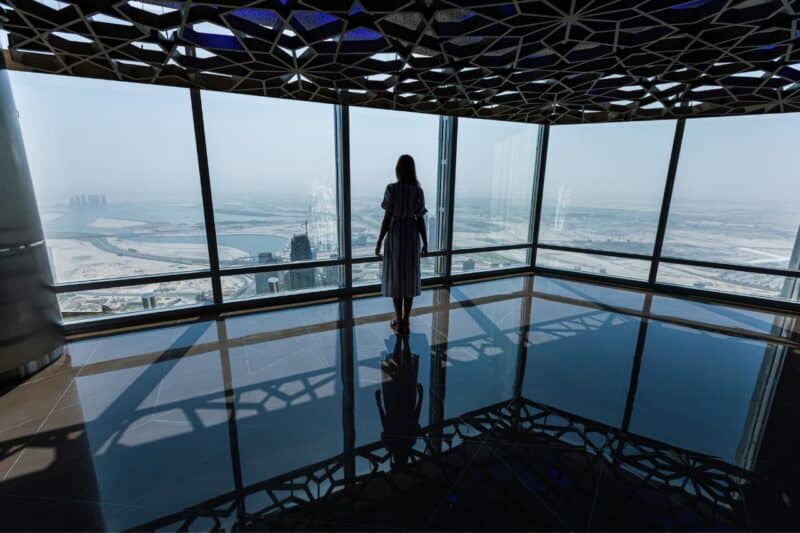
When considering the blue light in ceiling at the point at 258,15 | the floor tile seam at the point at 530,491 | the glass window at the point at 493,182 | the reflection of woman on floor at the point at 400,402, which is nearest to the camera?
the floor tile seam at the point at 530,491

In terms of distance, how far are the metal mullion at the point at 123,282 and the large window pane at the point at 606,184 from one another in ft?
20.3

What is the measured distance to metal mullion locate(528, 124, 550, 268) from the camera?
647cm

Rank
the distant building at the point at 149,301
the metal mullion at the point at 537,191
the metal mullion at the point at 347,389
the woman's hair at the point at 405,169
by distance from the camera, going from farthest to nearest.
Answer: the metal mullion at the point at 537,191 → the distant building at the point at 149,301 → the woman's hair at the point at 405,169 → the metal mullion at the point at 347,389

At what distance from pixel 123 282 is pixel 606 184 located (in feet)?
25.5

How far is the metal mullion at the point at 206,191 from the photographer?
4.09 m

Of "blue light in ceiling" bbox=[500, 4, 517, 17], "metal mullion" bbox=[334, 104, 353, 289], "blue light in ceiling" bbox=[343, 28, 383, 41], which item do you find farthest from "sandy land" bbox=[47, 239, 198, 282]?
"blue light in ceiling" bbox=[500, 4, 517, 17]

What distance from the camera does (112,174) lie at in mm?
3990

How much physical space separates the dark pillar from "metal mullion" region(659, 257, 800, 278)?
8239 mm

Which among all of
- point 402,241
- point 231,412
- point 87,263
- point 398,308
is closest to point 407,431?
point 231,412

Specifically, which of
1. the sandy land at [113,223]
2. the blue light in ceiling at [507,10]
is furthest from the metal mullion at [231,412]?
the blue light in ceiling at [507,10]

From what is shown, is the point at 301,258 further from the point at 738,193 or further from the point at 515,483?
the point at 738,193

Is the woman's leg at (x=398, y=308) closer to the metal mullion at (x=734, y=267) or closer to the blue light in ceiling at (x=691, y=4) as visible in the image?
the blue light in ceiling at (x=691, y=4)

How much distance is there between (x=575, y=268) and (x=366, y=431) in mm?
5668

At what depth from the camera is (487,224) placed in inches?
259
